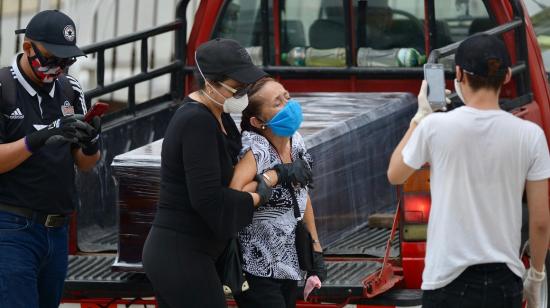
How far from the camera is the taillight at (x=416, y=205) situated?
6.20 metres

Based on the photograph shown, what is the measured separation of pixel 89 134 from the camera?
5.32 meters

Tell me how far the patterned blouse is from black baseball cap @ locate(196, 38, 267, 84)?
1.10ft

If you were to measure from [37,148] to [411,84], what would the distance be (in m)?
2.91

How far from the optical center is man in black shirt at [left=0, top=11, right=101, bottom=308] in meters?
5.23

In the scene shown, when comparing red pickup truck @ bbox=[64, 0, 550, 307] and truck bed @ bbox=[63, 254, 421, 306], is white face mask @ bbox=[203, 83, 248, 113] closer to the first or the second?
red pickup truck @ bbox=[64, 0, 550, 307]

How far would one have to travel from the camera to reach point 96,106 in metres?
5.32

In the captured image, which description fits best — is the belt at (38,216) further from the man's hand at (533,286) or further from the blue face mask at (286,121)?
the man's hand at (533,286)

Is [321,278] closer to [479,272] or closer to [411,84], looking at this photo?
[479,272]

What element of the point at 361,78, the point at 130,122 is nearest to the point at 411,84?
the point at 361,78

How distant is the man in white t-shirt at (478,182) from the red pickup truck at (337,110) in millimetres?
1594

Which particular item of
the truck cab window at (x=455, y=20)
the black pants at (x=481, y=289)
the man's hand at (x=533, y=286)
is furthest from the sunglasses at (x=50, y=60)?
the truck cab window at (x=455, y=20)

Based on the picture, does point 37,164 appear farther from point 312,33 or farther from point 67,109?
point 312,33

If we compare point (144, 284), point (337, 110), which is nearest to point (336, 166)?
point (337, 110)

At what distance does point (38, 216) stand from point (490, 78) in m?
1.98
